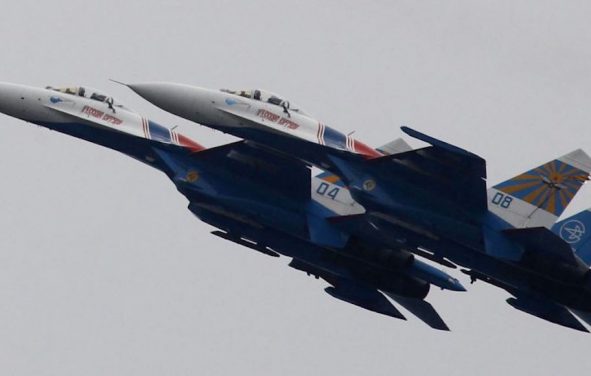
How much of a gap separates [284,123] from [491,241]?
834 centimetres

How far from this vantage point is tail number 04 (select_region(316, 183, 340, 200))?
73062mm

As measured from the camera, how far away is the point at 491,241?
69000mm

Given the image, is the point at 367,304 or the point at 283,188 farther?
the point at 367,304

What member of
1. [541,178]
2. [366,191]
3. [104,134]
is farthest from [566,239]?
[104,134]

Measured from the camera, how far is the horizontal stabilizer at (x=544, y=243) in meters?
68.2

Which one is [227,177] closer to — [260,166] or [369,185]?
[260,166]

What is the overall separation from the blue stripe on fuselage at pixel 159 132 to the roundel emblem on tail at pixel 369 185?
747 cm

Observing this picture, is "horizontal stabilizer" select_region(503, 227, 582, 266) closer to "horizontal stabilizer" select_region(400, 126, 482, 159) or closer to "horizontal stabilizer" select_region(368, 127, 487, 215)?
"horizontal stabilizer" select_region(368, 127, 487, 215)

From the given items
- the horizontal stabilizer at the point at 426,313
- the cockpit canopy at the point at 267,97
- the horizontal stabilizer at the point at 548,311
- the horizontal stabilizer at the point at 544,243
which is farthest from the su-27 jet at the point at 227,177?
the horizontal stabilizer at the point at 544,243

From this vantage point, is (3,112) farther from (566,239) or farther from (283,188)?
(566,239)

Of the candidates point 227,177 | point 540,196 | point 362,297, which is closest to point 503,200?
point 540,196

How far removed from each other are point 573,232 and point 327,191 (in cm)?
904

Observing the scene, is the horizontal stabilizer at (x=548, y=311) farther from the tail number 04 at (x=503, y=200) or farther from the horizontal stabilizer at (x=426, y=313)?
the horizontal stabilizer at (x=426, y=313)

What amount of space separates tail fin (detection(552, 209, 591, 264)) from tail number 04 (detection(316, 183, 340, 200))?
804cm
